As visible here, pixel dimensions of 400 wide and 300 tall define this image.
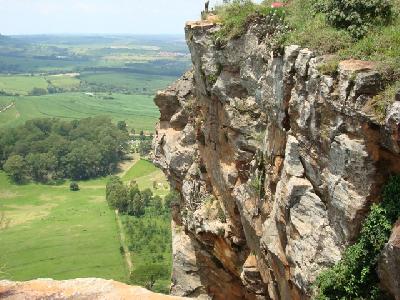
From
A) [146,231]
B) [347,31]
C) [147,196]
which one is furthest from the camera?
[147,196]

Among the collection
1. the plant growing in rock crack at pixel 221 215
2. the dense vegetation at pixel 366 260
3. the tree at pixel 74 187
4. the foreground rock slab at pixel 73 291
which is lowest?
the tree at pixel 74 187

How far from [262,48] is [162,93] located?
15193 millimetres

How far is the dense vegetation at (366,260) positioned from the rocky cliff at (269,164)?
460mm

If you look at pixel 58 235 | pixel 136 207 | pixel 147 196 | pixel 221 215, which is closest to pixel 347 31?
pixel 221 215

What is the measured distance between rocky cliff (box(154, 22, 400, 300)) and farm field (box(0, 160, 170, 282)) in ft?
128

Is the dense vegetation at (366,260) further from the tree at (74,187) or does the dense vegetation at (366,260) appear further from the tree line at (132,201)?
the tree at (74,187)

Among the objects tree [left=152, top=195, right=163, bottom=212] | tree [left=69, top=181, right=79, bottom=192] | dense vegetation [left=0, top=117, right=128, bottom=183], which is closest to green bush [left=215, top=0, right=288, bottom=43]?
tree [left=152, top=195, right=163, bottom=212]

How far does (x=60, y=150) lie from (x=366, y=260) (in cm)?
13960

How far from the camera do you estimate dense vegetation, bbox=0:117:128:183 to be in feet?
448

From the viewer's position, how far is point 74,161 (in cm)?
13925

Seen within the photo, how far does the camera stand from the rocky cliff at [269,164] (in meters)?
14.7

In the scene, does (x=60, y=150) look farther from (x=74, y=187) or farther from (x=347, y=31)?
(x=347, y=31)

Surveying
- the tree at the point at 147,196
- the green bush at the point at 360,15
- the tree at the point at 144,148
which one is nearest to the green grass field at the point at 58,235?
the tree at the point at 147,196

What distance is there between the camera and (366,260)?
14453mm
